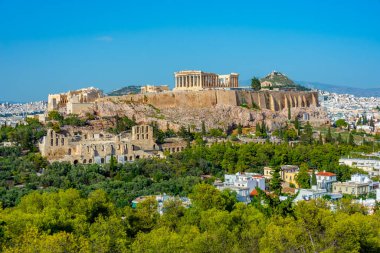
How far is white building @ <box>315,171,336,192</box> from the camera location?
135ft

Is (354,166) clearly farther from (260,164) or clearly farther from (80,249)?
(80,249)

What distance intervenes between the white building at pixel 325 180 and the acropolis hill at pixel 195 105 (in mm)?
17818

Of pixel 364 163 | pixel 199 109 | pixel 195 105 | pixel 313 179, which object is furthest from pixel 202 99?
pixel 313 179

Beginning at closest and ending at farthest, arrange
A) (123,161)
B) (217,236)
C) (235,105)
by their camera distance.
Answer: (217,236) < (123,161) < (235,105)

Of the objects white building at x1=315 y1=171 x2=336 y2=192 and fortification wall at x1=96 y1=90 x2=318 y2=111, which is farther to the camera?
fortification wall at x1=96 y1=90 x2=318 y2=111

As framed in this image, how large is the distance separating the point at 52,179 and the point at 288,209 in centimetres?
1674

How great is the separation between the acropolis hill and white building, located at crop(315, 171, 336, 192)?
17.8m

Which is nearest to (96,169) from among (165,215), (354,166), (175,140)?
(175,140)

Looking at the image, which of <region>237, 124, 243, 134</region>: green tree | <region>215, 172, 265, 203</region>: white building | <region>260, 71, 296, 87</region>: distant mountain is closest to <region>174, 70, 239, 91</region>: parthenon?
<region>237, 124, 243, 134</region>: green tree

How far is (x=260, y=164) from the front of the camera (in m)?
47.2

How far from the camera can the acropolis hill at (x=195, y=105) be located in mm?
58375

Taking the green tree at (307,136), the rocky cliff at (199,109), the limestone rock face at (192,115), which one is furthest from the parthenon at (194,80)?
the green tree at (307,136)

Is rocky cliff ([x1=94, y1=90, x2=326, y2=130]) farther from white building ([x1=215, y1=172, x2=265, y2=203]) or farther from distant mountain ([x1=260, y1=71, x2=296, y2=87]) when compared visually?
distant mountain ([x1=260, y1=71, x2=296, y2=87])

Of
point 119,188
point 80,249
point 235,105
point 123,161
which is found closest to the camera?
point 80,249
